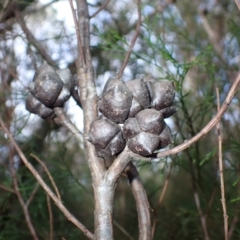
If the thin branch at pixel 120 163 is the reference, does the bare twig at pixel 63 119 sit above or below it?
above

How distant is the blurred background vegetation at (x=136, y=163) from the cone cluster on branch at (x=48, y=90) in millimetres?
283

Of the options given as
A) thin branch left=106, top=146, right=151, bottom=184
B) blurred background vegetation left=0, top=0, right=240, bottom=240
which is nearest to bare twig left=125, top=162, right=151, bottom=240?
thin branch left=106, top=146, right=151, bottom=184

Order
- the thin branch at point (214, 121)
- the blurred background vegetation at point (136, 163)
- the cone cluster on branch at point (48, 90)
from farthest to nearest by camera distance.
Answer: the blurred background vegetation at point (136, 163), the cone cluster on branch at point (48, 90), the thin branch at point (214, 121)

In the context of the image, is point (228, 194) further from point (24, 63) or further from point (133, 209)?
point (24, 63)

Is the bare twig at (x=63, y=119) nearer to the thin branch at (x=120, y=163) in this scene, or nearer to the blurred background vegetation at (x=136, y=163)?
the thin branch at (x=120, y=163)

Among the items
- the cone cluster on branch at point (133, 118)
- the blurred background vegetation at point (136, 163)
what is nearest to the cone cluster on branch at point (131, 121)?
the cone cluster on branch at point (133, 118)

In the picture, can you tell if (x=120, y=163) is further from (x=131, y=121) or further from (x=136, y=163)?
(x=136, y=163)

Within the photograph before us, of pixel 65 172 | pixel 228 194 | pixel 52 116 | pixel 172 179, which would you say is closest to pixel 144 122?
pixel 52 116

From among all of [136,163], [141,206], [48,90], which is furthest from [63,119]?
[136,163]

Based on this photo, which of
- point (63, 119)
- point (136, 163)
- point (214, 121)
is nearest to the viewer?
point (214, 121)

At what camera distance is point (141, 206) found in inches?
22.1

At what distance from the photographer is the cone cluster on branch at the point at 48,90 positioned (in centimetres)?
59

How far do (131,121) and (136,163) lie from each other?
15.4 inches

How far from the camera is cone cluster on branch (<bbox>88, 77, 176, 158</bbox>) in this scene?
51cm
